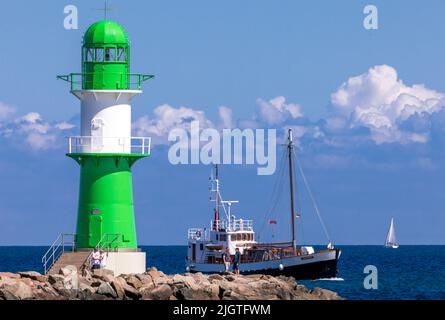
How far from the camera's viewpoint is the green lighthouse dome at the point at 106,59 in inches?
1913

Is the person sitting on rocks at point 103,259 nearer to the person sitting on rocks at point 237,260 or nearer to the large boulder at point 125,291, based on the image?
the large boulder at point 125,291

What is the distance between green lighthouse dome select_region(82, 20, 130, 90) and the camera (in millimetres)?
48594

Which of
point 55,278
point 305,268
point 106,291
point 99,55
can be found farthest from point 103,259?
point 305,268

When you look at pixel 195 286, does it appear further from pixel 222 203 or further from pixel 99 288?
pixel 222 203

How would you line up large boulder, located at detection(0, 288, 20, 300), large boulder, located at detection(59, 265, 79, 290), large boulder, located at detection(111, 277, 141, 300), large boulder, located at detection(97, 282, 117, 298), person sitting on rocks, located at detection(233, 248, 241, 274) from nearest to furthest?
large boulder, located at detection(0, 288, 20, 300), large boulder, located at detection(97, 282, 117, 298), large boulder, located at detection(111, 277, 141, 300), large boulder, located at detection(59, 265, 79, 290), person sitting on rocks, located at detection(233, 248, 241, 274)

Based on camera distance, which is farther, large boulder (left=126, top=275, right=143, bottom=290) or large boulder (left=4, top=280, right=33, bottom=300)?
large boulder (left=126, top=275, right=143, bottom=290)

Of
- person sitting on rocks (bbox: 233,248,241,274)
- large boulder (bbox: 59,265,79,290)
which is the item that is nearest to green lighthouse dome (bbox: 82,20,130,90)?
large boulder (bbox: 59,265,79,290)

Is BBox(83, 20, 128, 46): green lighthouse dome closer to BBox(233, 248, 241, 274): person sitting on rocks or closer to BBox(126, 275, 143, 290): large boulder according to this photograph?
BBox(126, 275, 143, 290): large boulder

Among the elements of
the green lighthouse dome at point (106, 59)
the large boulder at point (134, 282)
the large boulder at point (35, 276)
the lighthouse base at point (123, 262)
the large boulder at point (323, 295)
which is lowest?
the large boulder at point (323, 295)

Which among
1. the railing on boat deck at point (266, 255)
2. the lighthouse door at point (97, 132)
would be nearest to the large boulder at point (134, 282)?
the lighthouse door at point (97, 132)

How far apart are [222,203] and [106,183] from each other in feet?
109

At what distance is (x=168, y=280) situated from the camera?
45281mm

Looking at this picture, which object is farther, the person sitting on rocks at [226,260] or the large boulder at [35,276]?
the person sitting on rocks at [226,260]
